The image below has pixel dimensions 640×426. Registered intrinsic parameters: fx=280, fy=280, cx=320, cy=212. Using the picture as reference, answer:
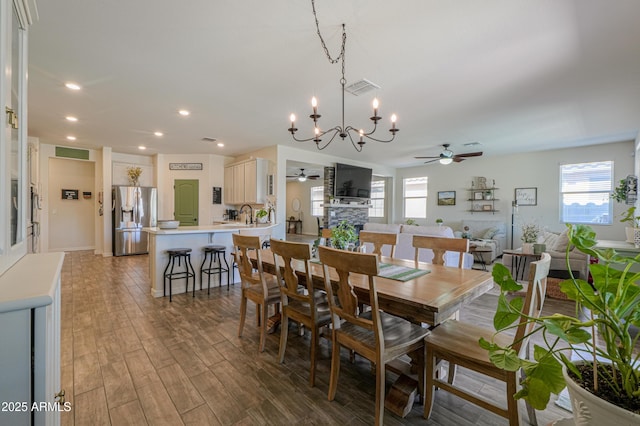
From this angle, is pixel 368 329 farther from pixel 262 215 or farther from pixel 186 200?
pixel 186 200

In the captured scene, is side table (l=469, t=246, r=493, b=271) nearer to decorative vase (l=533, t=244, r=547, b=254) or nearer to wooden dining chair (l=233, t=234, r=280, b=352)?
decorative vase (l=533, t=244, r=547, b=254)

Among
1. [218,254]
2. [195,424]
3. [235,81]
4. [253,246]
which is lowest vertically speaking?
[195,424]

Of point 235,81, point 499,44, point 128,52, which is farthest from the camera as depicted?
point 235,81

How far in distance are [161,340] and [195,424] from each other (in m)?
1.29

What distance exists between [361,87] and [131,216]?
21.6 ft

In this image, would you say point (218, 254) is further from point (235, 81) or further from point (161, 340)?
point (235, 81)

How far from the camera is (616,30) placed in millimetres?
2250

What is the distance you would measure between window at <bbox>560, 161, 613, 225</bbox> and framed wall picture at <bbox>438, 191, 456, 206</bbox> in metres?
2.43

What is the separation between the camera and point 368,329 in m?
1.75

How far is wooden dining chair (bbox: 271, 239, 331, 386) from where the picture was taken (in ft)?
6.52

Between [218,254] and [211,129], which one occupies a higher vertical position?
[211,129]

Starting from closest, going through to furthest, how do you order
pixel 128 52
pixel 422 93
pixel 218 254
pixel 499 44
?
1. pixel 499 44
2. pixel 128 52
3. pixel 422 93
4. pixel 218 254

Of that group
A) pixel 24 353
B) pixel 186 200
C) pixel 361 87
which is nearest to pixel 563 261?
pixel 361 87

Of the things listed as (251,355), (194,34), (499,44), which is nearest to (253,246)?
(251,355)
